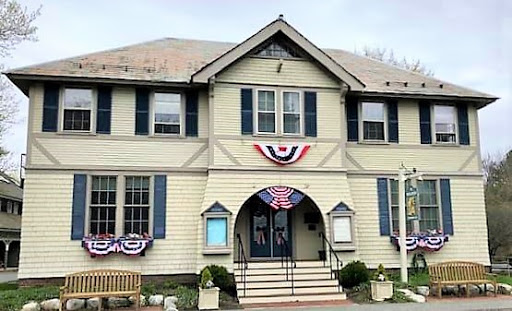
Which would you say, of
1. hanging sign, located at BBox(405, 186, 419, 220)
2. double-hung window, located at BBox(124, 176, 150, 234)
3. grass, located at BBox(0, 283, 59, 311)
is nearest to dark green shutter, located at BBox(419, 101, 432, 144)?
hanging sign, located at BBox(405, 186, 419, 220)

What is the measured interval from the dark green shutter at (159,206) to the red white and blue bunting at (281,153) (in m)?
3.10

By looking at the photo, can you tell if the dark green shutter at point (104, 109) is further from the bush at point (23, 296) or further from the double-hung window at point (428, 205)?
the double-hung window at point (428, 205)

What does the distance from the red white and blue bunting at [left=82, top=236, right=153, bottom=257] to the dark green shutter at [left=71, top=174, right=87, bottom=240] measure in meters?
0.31

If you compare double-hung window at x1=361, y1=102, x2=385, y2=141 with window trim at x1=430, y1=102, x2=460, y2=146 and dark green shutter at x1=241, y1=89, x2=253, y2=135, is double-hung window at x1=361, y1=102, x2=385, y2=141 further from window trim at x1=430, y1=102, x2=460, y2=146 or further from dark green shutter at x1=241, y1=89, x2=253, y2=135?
dark green shutter at x1=241, y1=89, x2=253, y2=135

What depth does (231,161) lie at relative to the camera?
15.1 meters

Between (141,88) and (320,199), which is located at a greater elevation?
(141,88)

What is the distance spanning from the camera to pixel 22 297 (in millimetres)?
12695

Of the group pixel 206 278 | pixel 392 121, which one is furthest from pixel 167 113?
pixel 392 121

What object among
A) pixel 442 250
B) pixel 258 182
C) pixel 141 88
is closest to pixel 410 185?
pixel 442 250

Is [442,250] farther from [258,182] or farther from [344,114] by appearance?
[258,182]

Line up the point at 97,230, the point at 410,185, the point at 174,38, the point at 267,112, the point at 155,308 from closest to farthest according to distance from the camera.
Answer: the point at 155,308
the point at 97,230
the point at 267,112
the point at 410,185
the point at 174,38

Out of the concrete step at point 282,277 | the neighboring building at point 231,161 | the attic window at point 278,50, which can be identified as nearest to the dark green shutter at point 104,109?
the neighboring building at point 231,161

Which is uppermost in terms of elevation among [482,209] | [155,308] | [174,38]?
[174,38]

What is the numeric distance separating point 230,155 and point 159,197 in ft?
8.23
